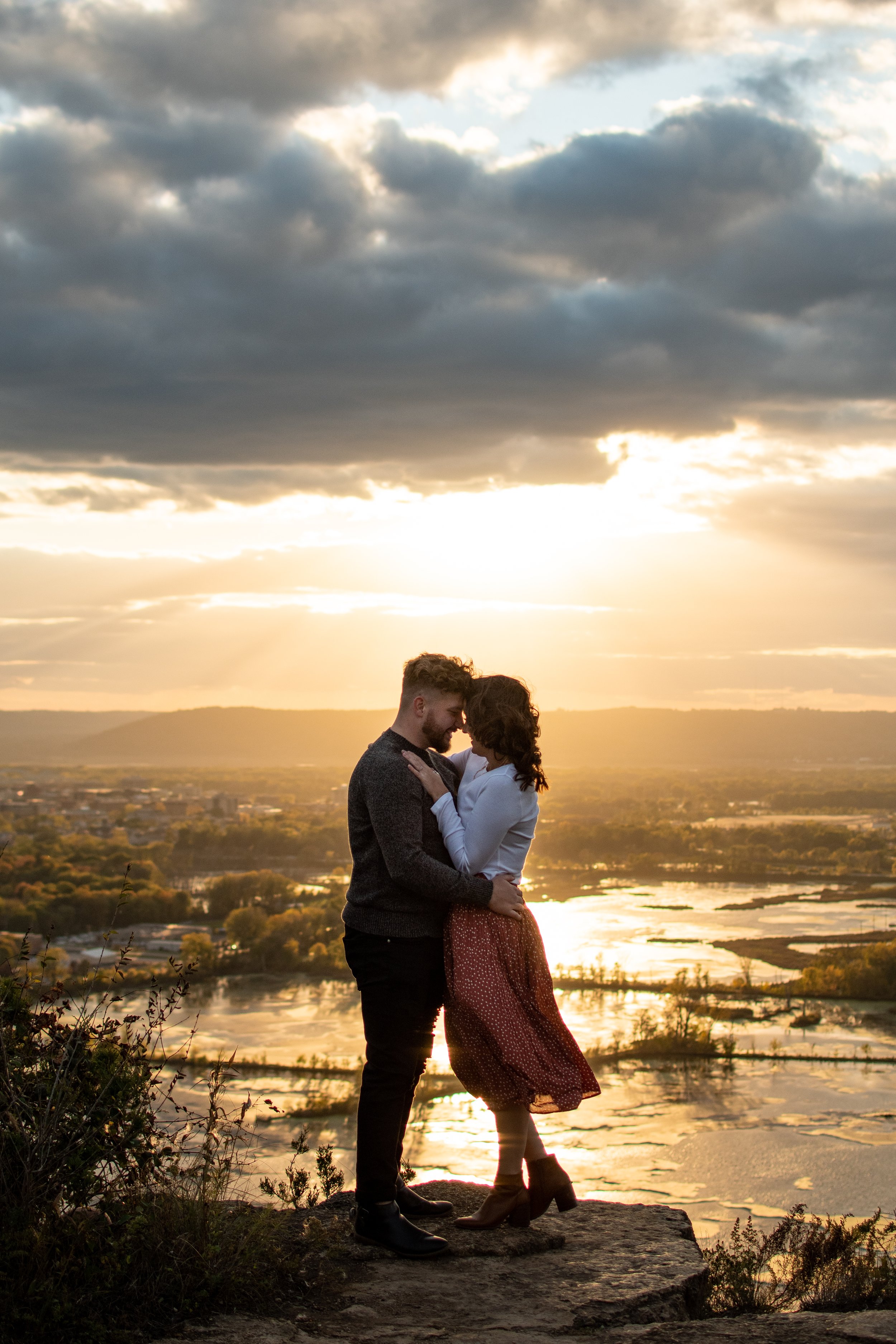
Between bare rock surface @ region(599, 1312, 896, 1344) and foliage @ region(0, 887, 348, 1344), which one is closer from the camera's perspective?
foliage @ region(0, 887, 348, 1344)

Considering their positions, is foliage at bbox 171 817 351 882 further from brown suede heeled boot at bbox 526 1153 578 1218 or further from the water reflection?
brown suede heeled boot at bbox 526 1153 578 1218

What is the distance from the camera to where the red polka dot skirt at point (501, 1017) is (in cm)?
454

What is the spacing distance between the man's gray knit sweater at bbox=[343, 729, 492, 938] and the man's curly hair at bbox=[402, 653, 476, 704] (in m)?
0.20

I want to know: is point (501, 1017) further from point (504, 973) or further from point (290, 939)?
point (290, 939)

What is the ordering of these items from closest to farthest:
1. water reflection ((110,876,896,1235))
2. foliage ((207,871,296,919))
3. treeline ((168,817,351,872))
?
water reflection ((110,876,896,1235)) → foliage ((207,871,296,919)) → treeline ((168,817,351,872))

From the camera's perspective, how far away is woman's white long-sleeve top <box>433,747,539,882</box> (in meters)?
4.45

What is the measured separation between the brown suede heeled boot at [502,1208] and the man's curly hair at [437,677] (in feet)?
6.23

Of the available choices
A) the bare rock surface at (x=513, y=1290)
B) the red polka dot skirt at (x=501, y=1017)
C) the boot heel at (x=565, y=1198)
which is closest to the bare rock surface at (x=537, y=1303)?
the bare rock surface at (x=513, y=1290)

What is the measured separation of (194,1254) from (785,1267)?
309cm

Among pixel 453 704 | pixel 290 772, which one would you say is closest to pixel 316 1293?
pixel 453 704

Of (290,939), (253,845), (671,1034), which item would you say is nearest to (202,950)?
(290,939)

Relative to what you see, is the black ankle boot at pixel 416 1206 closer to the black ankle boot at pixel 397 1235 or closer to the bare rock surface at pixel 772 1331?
the black ankle boot at pixel 397 1235

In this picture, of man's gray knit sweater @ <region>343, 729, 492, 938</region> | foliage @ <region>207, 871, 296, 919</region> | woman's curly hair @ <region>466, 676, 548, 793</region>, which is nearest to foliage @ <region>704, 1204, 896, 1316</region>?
man's gray knit sweater @ <region>343, 729, 492, 938</region>

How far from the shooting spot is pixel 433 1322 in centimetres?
400
